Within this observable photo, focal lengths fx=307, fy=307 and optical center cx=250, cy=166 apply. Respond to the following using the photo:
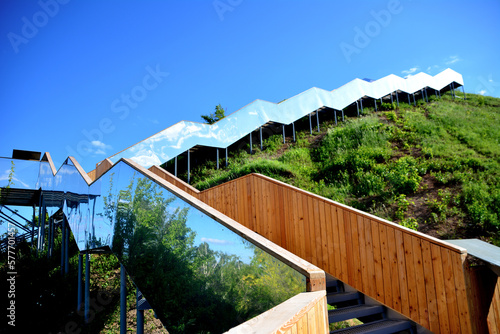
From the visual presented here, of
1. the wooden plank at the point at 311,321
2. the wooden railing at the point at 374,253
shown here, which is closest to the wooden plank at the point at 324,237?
the wooden railing at the point at 374,253

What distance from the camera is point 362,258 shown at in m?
4.34

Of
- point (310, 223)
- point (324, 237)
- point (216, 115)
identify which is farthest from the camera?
point (216, 115)

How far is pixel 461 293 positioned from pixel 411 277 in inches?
21.5

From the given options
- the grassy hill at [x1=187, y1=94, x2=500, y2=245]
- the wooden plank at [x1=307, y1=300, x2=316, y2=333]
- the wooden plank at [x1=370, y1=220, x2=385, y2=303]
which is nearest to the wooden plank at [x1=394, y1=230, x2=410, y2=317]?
the wooden plank at [x1=370, y1=220, x2=385, y2=303]

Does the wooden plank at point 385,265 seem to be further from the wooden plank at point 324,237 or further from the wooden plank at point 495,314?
the wooden plank at point 495,314

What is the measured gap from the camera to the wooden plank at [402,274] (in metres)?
3.91

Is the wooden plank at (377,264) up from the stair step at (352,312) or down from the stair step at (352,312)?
up

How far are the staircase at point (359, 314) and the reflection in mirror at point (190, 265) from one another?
1607 millimetres

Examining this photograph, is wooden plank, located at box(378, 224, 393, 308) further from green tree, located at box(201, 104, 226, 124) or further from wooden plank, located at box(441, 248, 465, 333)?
green tree, located at box(201, 104, 226, 124)

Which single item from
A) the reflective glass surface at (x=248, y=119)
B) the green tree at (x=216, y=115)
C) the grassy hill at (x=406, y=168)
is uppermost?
the green tree at (x=216, y=115)

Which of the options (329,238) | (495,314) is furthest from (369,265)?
(495,314)

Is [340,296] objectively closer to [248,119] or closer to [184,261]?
[184,261]

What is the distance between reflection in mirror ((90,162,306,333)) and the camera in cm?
224

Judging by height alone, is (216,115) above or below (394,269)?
above
